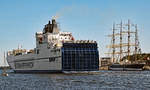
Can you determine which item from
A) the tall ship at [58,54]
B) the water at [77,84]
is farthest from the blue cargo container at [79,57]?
the water at [77,84]

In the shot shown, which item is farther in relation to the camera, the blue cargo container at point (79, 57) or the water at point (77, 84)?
the blue cargo container at point (79, 57)

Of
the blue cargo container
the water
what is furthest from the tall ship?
the water

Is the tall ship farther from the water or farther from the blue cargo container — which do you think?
the water

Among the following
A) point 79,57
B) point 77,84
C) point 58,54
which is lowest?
point 77,84

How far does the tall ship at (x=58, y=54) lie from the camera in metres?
81.7

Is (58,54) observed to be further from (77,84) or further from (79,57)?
(77,84)

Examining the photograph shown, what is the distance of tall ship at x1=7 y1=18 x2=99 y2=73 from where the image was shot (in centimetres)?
8169

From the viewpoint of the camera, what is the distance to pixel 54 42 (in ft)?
292

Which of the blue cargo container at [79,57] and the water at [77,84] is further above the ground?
the blue cargo container at [79,57]

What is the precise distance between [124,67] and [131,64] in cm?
341

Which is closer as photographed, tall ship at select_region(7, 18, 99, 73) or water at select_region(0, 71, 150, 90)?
water at select_region(0, 71, 150, 90)

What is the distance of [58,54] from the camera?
8400cm

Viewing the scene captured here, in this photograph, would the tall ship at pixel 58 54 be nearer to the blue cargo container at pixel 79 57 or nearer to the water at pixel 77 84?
the blue cargo container at pixel 79 57

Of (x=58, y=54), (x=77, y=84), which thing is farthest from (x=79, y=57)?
(x=77, y=84)
